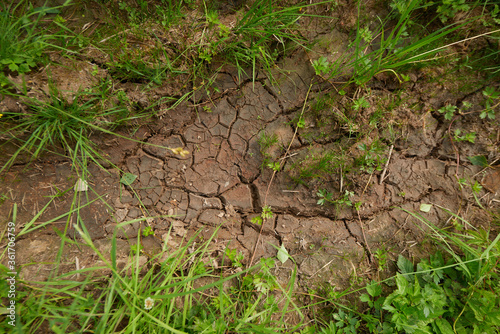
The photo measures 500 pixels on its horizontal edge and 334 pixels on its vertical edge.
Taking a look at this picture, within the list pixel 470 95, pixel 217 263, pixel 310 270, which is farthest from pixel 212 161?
pixel 470 95

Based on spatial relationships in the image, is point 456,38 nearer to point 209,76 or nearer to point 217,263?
point 209,76

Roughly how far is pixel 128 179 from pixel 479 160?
120 inches

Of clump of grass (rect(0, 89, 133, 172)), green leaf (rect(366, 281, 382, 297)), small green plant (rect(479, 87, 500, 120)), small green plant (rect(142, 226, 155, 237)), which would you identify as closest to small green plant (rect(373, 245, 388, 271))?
green leaf (rect(366, 281, 382, 297))

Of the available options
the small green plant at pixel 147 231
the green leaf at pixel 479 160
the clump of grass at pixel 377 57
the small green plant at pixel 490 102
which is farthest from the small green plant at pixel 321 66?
the small green plant at pixel 147 231

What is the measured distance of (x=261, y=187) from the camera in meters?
2.30

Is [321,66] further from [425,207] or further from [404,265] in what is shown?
[404,265]

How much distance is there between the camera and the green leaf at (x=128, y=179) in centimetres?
220

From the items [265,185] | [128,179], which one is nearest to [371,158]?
[265,185]

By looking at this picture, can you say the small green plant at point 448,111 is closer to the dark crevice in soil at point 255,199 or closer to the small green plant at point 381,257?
the small green plant at point 381,257

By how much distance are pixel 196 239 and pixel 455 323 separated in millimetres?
1987

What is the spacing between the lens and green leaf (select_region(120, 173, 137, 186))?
2.20m

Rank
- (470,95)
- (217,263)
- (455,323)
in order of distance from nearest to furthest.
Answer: (455,323), (217,263), (470,95)

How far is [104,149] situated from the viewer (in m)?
2.23

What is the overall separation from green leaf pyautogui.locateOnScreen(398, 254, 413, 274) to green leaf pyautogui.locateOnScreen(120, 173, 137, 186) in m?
2.26
